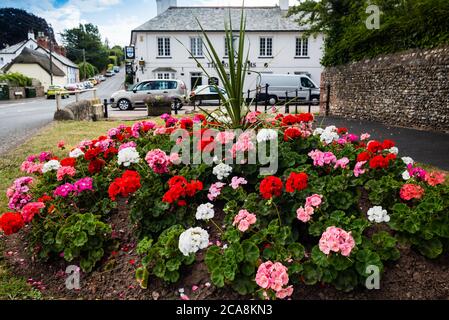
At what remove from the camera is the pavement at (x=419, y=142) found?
20.3 ft

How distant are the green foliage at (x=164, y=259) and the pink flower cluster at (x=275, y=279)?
1.51 ft

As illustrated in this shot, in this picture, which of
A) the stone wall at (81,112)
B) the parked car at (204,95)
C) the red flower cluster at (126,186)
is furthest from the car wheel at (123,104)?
the red flower cluster at (126,186)

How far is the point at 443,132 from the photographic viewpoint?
30.2 ft

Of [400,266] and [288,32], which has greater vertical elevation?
[288,32]

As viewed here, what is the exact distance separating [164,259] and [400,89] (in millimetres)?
10536

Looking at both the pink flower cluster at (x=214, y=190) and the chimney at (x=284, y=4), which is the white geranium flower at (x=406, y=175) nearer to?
the pink flower cluster at (x=214, y=190)

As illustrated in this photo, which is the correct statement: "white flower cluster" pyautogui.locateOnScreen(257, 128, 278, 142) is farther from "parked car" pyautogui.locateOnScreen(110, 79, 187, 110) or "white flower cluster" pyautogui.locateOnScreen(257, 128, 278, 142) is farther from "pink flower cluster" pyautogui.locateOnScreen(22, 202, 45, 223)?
"parked car" pyautogui.locateOnScreen(110, 79, 187, 110)

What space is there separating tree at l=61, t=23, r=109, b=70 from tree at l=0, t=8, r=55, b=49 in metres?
23.3

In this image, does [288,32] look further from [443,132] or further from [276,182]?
[276,182]

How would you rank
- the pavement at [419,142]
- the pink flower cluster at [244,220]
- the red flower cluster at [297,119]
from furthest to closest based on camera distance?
the pavement at [419,142]
the red flower cluster at [297,119]
the pink flower cluster at [244,220]

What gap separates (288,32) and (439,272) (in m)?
30.8

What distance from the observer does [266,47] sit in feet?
103
